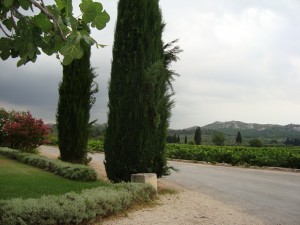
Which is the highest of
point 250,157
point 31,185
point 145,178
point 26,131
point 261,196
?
point 26,131

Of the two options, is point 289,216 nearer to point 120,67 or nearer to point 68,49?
point 120,67

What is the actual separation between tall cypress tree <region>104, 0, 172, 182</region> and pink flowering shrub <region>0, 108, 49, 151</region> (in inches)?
410

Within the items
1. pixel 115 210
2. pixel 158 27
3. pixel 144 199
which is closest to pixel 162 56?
pixel 158 27

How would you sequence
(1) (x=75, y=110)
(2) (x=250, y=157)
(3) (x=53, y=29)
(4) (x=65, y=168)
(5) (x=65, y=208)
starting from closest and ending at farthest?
(3) (x=53, y=29)
(5) (x=65, y=208)
(4) (x=65, y=168)
(1) (x=75, y=110)
(2) (x=250, y=157)

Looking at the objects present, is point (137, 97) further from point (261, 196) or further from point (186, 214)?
point (261, 196)

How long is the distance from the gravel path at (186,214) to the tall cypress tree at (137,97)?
158cm

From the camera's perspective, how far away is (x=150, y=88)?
32.0 feet

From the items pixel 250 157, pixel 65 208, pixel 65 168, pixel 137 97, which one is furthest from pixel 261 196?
pixel 250 157

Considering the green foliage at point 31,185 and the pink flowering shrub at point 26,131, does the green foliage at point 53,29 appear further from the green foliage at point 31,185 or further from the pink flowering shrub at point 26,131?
the pink flowering shrub at point 26,131

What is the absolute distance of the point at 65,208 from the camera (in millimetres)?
5641

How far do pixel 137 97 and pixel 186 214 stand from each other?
12.7 ft

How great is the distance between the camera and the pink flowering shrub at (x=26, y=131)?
19016mm

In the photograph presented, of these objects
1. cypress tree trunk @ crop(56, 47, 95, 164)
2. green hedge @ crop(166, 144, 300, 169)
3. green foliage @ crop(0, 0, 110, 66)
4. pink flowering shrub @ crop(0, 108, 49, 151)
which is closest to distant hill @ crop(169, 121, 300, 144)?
green hedge @ crop(166, 144, 300, 169)

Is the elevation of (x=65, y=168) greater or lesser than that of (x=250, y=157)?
lesser
